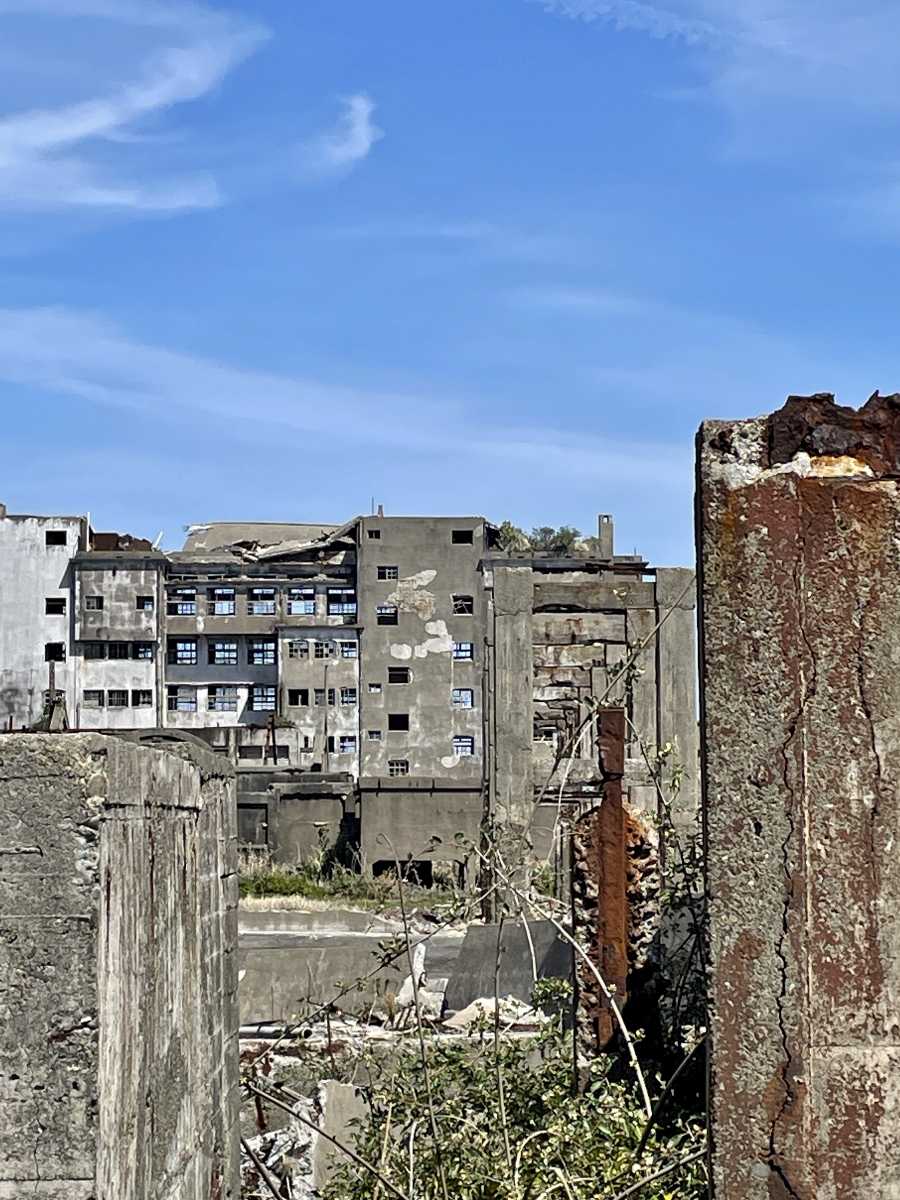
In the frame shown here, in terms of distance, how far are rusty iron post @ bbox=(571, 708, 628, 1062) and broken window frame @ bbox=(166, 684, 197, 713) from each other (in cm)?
4869

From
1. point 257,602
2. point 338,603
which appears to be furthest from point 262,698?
point 338,603

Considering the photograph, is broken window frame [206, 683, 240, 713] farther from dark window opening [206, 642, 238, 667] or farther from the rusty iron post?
the rusty iron post

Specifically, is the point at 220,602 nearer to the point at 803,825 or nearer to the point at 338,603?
the point at 338,603

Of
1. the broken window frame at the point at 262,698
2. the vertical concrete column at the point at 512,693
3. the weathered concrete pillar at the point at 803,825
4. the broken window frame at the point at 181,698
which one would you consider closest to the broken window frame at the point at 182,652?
the broken window frame at the point at 181,698

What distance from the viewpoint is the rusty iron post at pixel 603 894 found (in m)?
7.06

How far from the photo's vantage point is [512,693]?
20.1 meters

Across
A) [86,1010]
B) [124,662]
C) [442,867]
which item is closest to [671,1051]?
[86,1010]

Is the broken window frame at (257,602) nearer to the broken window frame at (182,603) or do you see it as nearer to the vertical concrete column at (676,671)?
the broken window frame at (182,603)

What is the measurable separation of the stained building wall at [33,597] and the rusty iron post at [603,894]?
4767 centimetres

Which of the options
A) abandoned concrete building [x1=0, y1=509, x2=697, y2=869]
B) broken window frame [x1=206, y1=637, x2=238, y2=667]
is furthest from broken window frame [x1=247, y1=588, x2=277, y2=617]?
broken window frame [x1=206, y1=637, x2=238, y2=667]

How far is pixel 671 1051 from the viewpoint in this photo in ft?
20.5

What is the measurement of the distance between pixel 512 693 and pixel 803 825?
56.6 feet

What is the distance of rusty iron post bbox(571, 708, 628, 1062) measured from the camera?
7.06 metres

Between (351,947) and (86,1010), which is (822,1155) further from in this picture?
(351,947)
